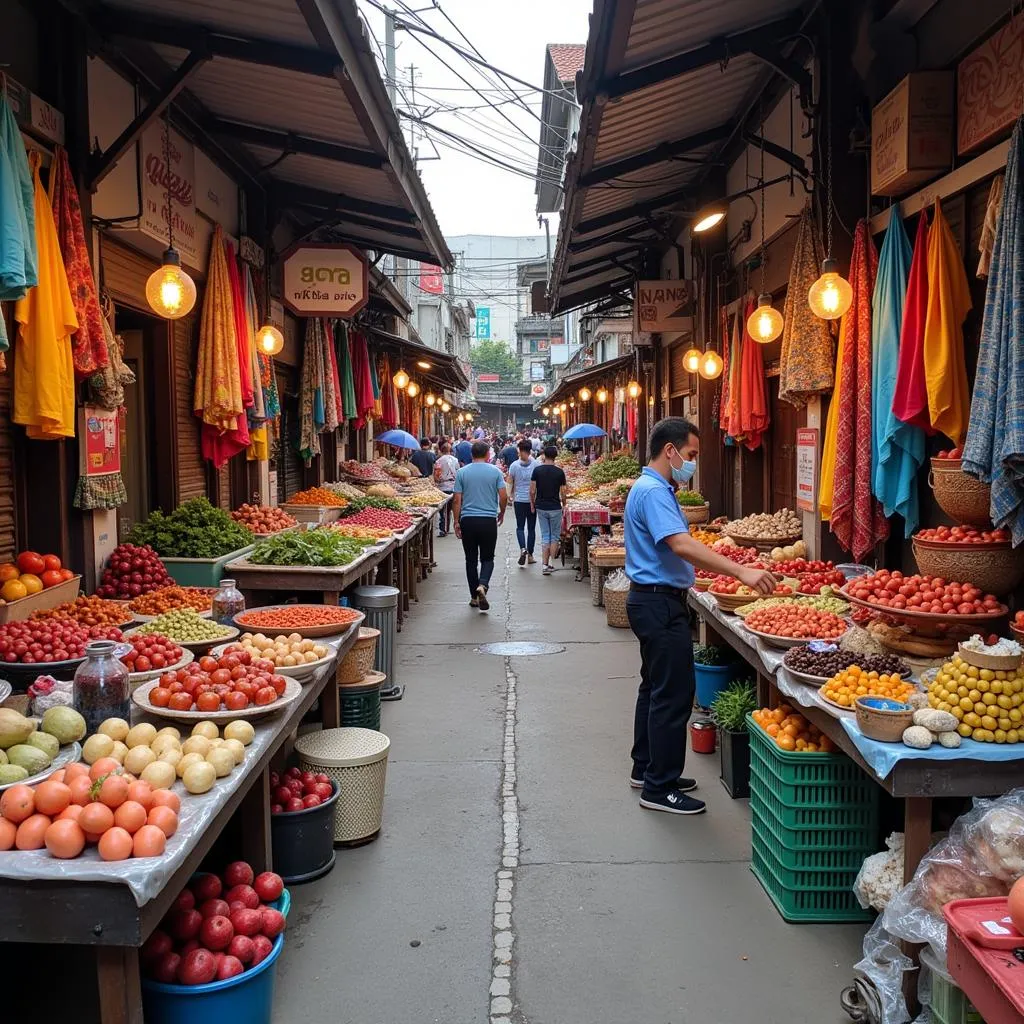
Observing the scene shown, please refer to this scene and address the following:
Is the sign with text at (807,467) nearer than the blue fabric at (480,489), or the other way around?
the sign with text at (807,467)

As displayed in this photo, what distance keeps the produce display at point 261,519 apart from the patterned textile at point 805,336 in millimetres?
5040

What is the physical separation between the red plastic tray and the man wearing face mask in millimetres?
2603

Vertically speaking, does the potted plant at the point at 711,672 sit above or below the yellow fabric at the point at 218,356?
below

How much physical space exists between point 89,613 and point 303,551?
2.24 metres

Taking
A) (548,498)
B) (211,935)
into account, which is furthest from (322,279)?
(211,935)

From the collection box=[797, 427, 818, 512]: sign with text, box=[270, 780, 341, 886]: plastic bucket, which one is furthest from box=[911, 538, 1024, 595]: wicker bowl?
box=[270, 780, 341, 886]: plastic bucket

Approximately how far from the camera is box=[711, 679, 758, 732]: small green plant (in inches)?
230

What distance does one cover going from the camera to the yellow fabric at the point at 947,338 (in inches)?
212

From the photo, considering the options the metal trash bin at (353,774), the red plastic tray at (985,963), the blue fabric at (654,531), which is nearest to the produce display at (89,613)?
the metal trash bin at (353,774)

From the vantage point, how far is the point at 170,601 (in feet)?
20.7

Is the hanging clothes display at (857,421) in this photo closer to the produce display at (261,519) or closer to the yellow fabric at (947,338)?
the yellow fabric at (947,338)

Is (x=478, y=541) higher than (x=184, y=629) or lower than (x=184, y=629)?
lower

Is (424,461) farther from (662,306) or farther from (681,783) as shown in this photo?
(681,783)

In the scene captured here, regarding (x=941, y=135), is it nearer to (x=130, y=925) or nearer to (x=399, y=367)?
(x=130, y=925)
